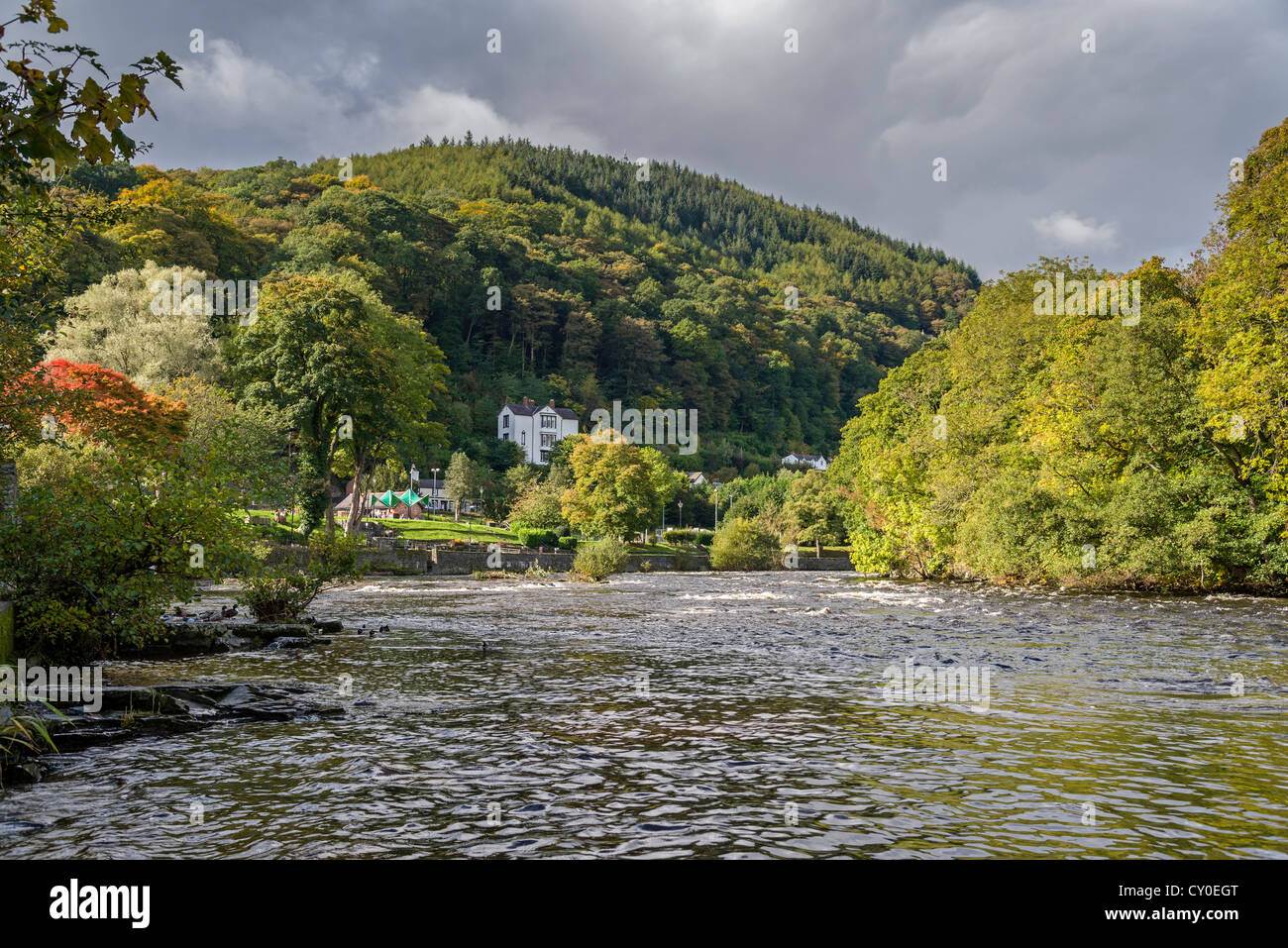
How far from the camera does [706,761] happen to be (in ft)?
29.9

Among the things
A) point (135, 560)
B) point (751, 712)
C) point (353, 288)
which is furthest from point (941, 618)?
point (353, 288)

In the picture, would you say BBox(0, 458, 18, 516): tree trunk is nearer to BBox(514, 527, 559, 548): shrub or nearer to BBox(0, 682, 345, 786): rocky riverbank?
BBox(0, 682, 345, 786): rocky riverbank

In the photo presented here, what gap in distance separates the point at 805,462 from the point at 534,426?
170 feet

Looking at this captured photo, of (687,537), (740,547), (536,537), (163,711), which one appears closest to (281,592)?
(163,711)

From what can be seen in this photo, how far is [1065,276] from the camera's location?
144ft

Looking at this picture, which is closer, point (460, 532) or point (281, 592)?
point (281, 592)

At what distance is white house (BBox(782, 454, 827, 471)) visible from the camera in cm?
14481

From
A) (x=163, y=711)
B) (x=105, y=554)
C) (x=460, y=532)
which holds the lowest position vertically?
(x=163, y=711)

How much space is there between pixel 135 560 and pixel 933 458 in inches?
1676

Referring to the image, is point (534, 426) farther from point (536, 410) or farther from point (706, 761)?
point (706, 761)

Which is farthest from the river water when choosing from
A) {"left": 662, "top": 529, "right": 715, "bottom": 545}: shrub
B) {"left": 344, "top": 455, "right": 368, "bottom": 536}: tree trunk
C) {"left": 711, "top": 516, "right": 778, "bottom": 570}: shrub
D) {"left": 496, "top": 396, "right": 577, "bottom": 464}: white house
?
{"left": 496, "top": 396, "right": 577, "bottom": 464}: white house

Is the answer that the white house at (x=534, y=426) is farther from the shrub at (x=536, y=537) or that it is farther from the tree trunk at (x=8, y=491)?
the tree trunk at (x=8, y=491)

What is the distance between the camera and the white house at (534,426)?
124000 millimetres
